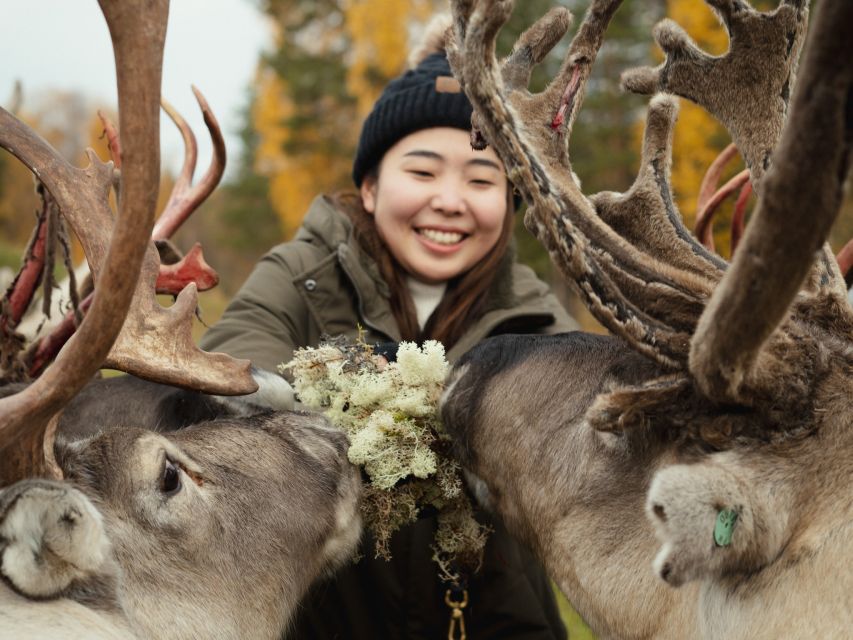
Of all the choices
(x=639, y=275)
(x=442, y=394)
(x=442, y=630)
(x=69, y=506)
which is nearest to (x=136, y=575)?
(x=69, y=506)

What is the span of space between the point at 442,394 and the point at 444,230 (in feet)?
4.57

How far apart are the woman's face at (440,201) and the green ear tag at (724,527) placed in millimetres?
2280

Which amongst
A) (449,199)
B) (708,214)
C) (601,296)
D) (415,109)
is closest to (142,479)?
(601,296)

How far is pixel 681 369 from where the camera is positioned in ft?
7.20

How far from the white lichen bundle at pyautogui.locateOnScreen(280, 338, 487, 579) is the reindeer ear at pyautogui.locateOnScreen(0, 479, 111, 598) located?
0.94 m

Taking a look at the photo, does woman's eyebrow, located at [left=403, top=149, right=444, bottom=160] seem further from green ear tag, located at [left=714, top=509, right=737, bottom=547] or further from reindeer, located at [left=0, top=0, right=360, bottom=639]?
green ear tag, located at [left=714, top=509, right=737, bottom=547]

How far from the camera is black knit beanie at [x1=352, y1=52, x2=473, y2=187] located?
395 cm

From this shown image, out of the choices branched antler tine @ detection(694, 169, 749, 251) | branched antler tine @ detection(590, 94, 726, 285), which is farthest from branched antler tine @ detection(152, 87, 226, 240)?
branched antler tine @ detection(694, 169, 749, 251)

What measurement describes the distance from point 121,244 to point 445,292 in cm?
232

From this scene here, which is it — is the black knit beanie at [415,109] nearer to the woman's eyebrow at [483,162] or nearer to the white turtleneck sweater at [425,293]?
the woman's eyebrow at [483,162]

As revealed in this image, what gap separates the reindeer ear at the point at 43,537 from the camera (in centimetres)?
198

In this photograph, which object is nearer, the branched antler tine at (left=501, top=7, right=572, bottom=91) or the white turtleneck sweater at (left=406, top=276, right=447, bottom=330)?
the branched antler tine at (left=501, top=7, right=572, bottom=91)

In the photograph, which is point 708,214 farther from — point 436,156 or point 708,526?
point 708,526

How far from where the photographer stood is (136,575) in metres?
2.22
